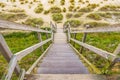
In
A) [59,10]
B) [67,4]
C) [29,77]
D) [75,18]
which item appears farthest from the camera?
[67,4]

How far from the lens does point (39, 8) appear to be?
27766mm

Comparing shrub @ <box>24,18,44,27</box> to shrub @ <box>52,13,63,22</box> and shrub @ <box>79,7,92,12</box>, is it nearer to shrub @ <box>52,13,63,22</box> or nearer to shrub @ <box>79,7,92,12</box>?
shrub @ <box>52,13,63,22</box>

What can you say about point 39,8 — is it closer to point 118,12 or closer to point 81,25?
point 81,25

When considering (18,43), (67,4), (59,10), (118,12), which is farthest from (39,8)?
(18,43)

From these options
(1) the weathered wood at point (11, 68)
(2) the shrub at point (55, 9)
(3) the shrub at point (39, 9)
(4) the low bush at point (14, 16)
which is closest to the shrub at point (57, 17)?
(2) the shrub at point (55, 9)

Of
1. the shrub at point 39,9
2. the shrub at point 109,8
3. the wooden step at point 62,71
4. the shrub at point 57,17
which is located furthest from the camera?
the shrub at point 109,8

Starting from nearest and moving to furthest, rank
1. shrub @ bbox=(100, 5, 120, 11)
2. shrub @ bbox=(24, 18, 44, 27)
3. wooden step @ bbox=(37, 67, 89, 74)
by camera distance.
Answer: wooden step @ bbox=(37, 67, 89, 74)
shrub @ bbox=(24, 18, 44, 27)
shrub @ bbox=(100, 5, 120, 11)

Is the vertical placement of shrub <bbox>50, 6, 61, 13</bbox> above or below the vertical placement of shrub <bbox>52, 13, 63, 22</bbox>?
above

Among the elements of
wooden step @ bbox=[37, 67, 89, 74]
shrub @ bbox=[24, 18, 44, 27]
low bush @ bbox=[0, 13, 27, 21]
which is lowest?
shrub @ bbox=[24, 18, 44, 27]

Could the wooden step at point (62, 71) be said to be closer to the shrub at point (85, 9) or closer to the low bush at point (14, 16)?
the low bush at point (14, 16)

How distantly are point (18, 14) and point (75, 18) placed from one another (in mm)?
6030

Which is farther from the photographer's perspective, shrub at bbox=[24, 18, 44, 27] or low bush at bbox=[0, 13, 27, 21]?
low bush at bbox=[0, 13, 27, 21]

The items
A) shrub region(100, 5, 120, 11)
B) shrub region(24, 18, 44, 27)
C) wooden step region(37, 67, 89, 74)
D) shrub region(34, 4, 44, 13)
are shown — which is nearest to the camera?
wooden step region(37, 67, 89, 74)

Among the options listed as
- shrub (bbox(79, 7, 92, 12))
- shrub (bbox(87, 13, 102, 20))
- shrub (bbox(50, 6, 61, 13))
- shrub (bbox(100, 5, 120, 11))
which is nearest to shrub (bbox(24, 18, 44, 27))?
shrub (bbox(50, 6, 61, 13))
